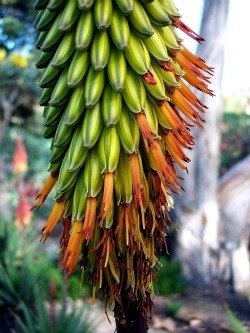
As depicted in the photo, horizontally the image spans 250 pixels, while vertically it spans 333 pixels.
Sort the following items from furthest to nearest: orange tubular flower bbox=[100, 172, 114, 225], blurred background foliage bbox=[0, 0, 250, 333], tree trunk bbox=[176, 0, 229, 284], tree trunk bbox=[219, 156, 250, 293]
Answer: tree trunk bbox=[219, 156, 250, 293] < tree trunk bbox=[176, 0, 229, 284] < blurred background foliage bbox=[0, 0, 250, 333] < orange tubular flower bbox=[100, 172, 114, 225]

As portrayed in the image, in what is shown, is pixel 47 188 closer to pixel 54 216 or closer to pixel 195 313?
pixel 54 216

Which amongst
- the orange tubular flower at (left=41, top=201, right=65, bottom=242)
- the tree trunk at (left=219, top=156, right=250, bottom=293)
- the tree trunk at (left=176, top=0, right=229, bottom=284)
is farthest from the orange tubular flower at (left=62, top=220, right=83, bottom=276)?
the tree trunk at (left=219, top=156, right=250, bottom=293)

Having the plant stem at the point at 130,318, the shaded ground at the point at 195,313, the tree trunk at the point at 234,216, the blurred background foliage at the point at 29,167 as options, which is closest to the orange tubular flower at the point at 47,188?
the plant stem at the point at 130,318

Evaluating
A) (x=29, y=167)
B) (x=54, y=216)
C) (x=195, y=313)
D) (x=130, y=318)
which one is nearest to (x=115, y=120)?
(x=54, y=216)

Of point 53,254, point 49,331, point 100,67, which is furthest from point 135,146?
point 53,254

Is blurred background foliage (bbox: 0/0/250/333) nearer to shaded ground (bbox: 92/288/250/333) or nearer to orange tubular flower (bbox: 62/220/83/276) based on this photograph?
shaded ground (bbox: 92/288/250/333)
